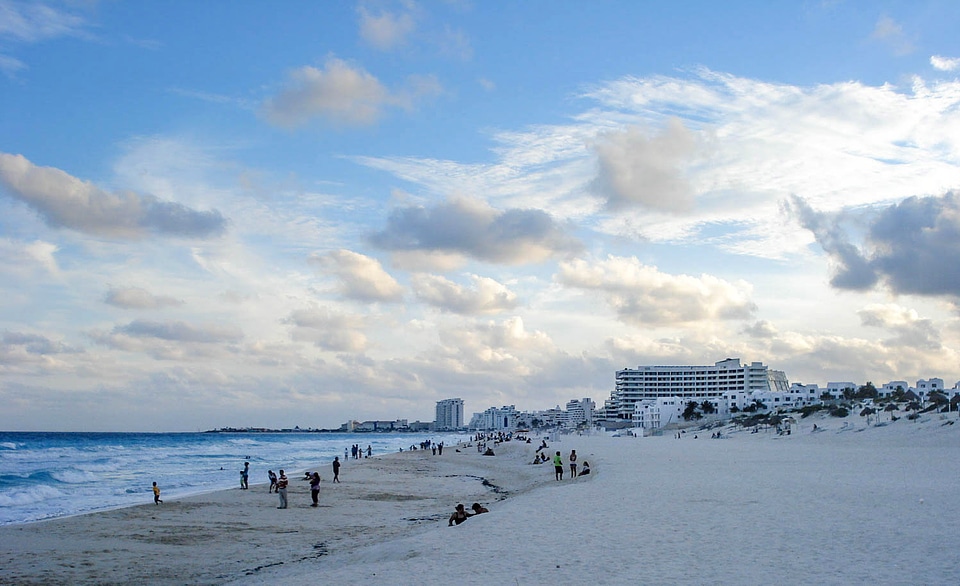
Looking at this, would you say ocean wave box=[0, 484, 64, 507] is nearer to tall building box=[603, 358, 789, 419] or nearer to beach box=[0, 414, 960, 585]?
beach box=[0, 414, 960, 585]

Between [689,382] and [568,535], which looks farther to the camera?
[689,382]

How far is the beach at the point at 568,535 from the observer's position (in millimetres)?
11438

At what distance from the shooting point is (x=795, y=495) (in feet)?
64.3

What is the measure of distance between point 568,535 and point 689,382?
166m

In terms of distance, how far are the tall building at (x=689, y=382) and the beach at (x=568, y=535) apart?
5559 inches

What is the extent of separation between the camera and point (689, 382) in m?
173

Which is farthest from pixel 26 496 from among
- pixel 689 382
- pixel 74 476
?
pixel 689 382

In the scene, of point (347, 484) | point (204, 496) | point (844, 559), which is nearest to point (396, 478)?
point (347, 484)

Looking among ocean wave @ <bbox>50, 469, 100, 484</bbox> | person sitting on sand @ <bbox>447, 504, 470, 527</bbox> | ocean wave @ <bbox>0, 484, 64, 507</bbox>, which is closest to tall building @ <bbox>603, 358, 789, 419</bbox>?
ocean wave @ <bbox>50, 469, 100, 484</bbox>

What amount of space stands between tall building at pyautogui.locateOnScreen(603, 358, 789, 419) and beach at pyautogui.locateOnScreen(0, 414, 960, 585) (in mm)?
141186

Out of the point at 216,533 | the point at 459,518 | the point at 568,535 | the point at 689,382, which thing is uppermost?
the point at 689,382

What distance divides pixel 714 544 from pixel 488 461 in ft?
150

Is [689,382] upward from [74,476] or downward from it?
upward

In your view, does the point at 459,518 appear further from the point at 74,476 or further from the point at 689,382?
the point at 689,382
